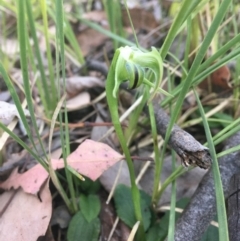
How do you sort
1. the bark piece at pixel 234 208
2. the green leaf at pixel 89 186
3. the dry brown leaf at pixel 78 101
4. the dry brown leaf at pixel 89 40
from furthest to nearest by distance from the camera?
the dry brown leaf at pixel 89 40, the dry brown leaf at pixel 78 101, the green leaf at pixel 89 186, the bark piece at pixel 234 208

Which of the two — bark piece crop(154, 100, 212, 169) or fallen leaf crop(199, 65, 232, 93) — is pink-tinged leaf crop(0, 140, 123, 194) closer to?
bark piece crop(154, 100, 212, 169)

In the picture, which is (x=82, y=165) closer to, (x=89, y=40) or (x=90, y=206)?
(x=90, y=206)

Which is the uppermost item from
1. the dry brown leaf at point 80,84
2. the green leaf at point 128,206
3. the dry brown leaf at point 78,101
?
the dry brown leaf at point 80,84

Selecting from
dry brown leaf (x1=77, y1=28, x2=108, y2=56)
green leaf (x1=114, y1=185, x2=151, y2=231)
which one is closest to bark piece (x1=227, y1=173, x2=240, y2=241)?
green leaf (x1=114, y1=185, x2=151, y2=231)

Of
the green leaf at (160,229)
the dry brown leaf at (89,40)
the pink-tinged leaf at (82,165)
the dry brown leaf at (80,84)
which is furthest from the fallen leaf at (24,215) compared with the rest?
the dry brown leaf at (89,40)

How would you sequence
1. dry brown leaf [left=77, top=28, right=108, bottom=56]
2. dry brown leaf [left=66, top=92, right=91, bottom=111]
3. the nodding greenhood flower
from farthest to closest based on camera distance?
dry brown leaf [left=77, top=28, right=108, bottom=56] < dry brown leaf [left=66, top=92, right=91, bottom=111] < the nodding greenhood flower

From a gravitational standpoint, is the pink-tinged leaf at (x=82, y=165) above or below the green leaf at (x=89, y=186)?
above

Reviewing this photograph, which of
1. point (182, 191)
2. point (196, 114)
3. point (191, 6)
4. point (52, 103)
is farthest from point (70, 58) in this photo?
point (191, 6)

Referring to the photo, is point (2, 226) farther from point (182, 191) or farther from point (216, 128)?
point (216, 128)

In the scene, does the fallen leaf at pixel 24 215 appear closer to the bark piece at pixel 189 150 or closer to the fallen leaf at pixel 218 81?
the bark piece at pixel 189 150
